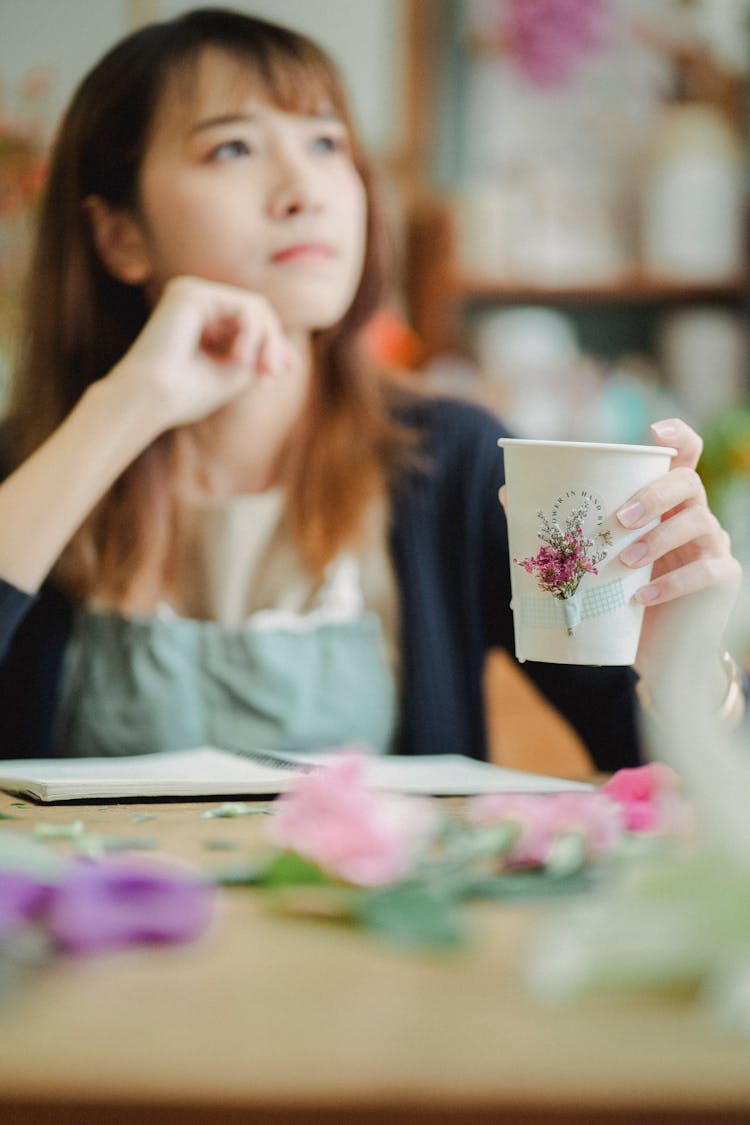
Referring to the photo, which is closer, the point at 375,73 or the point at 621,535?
the point at 621,535

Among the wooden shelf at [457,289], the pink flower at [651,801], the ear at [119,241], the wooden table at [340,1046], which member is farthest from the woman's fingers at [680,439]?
the wooden shelf at [457,289]

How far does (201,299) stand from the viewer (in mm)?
1247

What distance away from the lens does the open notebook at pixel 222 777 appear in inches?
33.0

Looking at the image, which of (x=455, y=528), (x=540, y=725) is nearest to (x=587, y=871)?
(x=455, y=528)

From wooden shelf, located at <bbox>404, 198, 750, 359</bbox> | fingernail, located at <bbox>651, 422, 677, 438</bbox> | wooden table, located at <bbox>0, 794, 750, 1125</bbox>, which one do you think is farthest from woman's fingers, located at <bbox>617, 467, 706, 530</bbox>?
wooden shelf, located at <bbox>404, 198, 750, 359</bbox>

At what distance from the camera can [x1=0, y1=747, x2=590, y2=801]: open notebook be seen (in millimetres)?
838

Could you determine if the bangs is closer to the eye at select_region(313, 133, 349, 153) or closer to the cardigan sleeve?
the eye at select_region(313, 133, 349, 153)

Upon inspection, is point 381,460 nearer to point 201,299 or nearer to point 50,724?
point 201,299

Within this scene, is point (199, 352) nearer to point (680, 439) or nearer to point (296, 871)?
point (680, 439)

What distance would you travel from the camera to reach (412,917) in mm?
473

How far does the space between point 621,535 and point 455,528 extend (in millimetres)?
708

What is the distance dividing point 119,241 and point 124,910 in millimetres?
1159

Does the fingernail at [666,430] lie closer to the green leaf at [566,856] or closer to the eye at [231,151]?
the green leaf at [566,856]

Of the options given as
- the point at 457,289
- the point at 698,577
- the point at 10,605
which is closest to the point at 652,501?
the point at 698,577
